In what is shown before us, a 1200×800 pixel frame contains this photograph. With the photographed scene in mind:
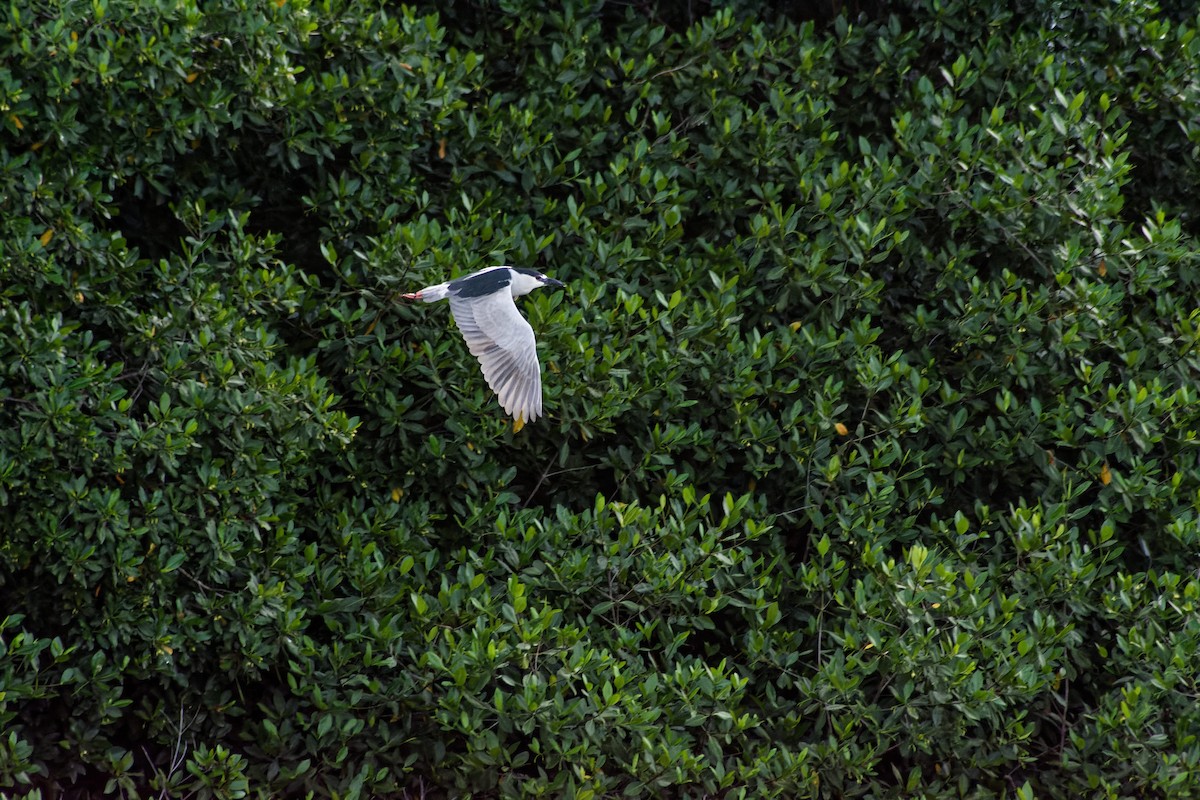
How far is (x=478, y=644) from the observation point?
4781mm

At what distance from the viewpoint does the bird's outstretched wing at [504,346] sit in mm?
4824

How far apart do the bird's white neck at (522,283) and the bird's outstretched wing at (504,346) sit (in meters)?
0.08

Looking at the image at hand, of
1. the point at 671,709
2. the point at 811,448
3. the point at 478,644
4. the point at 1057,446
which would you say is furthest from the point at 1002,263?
the point at 478,644

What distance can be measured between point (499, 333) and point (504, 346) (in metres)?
0.08

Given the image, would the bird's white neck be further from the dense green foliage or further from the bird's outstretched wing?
the dense green foliage

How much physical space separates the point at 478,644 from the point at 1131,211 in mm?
3900

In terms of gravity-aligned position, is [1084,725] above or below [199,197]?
below

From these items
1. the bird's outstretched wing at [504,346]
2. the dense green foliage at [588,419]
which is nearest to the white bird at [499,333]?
the bird's outstretched wing at [504,346]

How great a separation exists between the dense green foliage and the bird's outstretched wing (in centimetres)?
24

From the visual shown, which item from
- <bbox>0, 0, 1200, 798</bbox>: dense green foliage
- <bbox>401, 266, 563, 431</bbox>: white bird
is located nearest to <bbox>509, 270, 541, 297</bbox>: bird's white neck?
<bbox>401, 266, 563, 431</bbox>: white bird

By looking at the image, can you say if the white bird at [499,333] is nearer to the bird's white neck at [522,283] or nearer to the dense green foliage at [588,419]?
the bird's white neck at [522,283]

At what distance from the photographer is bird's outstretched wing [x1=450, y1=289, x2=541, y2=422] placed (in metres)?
4.82

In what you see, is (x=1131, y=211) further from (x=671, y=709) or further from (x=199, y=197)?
(x=199, y=197)

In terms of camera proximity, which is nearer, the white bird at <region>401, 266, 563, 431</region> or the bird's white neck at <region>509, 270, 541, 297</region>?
the white bird at <region>401, 266, 563, 431</region>
